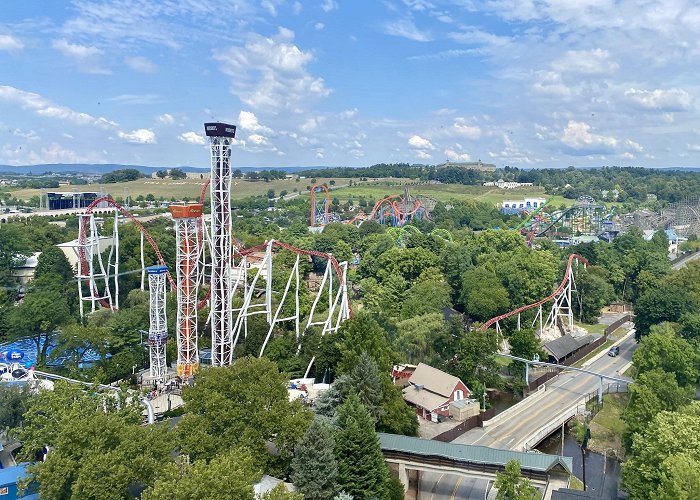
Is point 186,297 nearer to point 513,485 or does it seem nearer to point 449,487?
point 449,487

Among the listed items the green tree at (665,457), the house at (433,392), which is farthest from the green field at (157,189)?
the green tree at (665,457)

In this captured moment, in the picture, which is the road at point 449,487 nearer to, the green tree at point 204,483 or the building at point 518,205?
the green tree at point 204,483

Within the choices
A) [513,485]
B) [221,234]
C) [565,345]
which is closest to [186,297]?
[221,234]

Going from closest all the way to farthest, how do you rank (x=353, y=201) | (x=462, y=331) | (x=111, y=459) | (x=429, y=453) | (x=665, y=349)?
(x=111, y=459)
(x=429, y=453)
(x=665, y=349)
(x=462, y=331)
(x=353, y=201)

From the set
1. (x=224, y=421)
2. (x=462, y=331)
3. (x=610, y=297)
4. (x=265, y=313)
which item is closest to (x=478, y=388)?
(x=462, y=331)

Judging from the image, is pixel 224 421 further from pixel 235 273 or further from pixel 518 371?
pixel 235 273

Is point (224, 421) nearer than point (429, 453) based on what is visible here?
Yes

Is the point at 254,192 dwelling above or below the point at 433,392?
above
